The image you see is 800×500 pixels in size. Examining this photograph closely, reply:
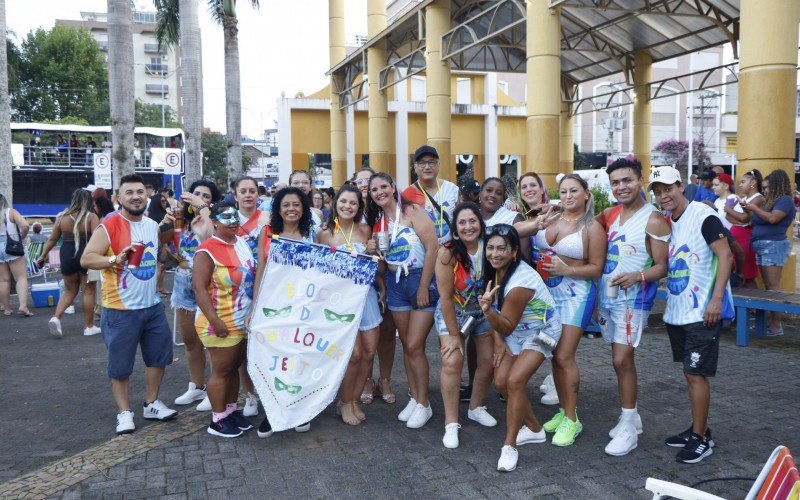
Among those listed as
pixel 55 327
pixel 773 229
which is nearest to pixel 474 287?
pixel 773 229

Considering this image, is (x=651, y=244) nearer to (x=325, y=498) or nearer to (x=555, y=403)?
(x=555, y=403)

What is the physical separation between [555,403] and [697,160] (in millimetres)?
50434

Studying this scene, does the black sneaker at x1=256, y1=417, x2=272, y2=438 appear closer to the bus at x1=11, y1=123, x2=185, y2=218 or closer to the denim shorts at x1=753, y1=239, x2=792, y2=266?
the denim shorts at x1=753, y1=239, x2=792, y2=266

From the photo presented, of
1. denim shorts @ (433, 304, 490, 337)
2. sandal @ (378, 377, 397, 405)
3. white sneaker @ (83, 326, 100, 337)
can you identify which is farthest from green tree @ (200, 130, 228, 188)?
denim shorts @ (433, 304, 490, 337)

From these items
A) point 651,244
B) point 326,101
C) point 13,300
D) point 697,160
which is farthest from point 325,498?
point 697,160

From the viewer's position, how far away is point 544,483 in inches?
164

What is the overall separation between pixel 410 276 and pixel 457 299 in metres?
0.46

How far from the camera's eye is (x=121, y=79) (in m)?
12.6

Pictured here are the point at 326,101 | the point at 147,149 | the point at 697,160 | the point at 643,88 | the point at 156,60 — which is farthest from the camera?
the point at 156,60

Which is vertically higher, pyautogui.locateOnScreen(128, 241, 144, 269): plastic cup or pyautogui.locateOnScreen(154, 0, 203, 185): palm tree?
pyautogui.locateOnScreen(154, 0, 203, 185): palm tree

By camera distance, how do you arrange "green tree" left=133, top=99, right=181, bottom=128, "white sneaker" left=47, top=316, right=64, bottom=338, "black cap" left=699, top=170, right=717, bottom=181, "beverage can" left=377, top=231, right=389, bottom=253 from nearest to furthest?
"beverage can" left=377, top=231, right=389, bottom=253
"white sneaker" left=47, top=316, right=64, bottom=338
"black cap" left=699, top=170, right=717, bottom=181
"green tree" left=133, top=99, right=181, bottom=128

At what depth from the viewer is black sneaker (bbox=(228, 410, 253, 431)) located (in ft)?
16.9

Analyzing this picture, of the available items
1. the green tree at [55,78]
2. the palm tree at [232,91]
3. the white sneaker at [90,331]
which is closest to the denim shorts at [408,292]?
the white sneaker at [90,331]

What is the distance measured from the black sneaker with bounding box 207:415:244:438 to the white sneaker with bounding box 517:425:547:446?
207 cm
